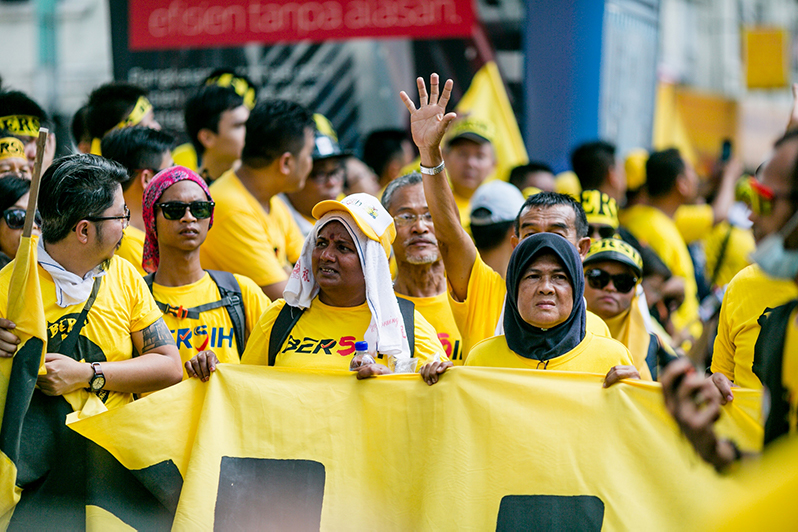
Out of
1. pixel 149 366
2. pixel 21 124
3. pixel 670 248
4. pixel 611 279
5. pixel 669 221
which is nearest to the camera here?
pixel 149 366

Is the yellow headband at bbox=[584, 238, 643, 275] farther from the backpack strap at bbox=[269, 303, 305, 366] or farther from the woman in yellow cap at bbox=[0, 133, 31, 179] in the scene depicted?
the woman in yellow cap at bbox=[0, 133, 31, 179]

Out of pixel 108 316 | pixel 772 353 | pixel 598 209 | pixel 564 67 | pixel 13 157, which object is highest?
pixel 564 67

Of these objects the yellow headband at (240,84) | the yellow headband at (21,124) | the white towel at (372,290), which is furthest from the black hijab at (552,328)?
the yellow headband at (240,84)

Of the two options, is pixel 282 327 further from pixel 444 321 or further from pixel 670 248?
pixel 670 248

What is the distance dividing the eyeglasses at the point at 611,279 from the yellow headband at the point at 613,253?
5 cm

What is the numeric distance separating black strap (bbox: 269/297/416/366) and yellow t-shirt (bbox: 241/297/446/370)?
18mm

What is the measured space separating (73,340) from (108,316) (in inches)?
6.2

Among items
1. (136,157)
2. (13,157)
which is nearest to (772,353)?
(136,157)

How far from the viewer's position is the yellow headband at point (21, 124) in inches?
201

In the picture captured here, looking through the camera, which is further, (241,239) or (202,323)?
(241,239)

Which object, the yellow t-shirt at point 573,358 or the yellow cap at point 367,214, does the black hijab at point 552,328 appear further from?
the yellow cap at point 367,214

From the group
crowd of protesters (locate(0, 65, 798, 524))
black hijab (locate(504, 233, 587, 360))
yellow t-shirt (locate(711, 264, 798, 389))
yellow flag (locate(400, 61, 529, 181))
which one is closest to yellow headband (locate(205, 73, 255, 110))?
crowd of protesters (locate(0, 65, 798, 524))

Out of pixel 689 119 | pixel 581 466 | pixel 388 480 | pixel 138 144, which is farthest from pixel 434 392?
pixel 689 119

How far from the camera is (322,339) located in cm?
361
